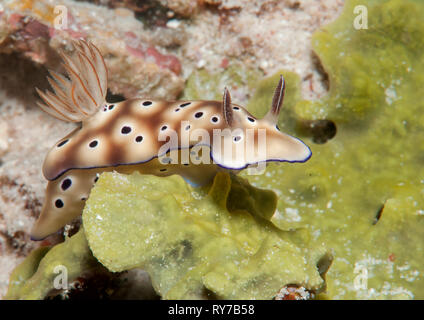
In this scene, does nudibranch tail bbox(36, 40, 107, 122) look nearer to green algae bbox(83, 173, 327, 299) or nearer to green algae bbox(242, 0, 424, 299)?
green algae bbox(83, 173, 327, 299)

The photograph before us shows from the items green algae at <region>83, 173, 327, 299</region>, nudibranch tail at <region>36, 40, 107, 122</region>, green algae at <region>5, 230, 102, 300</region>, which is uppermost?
nudibranch tail at <region>36, 40, 107, 122</region>

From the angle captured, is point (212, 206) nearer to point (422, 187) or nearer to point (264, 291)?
point (264, 291)

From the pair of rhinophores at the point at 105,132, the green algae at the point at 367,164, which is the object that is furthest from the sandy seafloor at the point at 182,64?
the pair of rhinophores at the point at 105,132

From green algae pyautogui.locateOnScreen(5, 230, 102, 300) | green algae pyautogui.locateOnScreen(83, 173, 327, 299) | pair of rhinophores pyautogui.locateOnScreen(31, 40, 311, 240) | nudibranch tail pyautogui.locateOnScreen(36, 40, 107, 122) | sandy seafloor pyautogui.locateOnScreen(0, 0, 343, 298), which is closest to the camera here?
green algae pyautogui.locateOnScreen(83, 173, 327, 299)

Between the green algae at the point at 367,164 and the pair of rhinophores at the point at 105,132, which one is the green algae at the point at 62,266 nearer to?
the pair of rhinophores at the point at 105,132

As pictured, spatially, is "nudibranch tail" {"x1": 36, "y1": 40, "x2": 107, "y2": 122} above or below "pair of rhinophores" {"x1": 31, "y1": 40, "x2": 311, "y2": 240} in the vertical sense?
above

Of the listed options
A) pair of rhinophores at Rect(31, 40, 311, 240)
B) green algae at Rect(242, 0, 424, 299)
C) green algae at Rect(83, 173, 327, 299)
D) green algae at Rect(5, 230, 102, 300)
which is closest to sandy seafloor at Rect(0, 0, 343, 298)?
green algae at Rect(242, 0, 424, 299)
